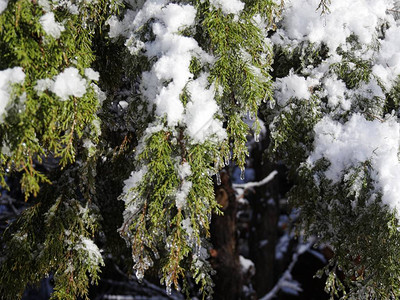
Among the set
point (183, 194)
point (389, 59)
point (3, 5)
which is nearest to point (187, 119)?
point (183, 194)

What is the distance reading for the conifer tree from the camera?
4.78 feet

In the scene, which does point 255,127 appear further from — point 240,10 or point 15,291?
point 15,291

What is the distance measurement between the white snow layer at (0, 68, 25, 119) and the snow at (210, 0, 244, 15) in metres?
0.94

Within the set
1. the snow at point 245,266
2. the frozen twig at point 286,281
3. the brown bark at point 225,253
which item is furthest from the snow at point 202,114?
the frozen twig at point 286,281

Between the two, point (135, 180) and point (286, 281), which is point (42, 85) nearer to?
point (135, 180)

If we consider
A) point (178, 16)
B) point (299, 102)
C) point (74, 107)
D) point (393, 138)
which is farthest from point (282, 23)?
point (74, 107)

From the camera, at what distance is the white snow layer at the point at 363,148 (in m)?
1.83

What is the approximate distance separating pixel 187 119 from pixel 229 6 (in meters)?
0.57

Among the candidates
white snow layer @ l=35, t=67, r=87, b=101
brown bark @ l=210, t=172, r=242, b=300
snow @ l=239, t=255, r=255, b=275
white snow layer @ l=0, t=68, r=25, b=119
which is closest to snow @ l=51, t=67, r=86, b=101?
white snow layer @ l=35, t=67, r=87, b=101

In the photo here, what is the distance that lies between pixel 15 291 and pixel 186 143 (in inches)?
48.2

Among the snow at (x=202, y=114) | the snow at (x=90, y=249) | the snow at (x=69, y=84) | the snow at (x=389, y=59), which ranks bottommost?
the snow at (x=90, y=249)

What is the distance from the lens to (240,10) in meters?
1.78

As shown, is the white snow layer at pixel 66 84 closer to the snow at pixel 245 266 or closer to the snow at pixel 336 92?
the snow at pixel 336 92

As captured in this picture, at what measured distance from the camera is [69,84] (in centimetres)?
147
